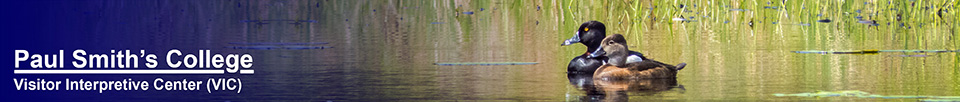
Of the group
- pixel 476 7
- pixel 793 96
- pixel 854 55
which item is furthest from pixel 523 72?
pixel 476 7

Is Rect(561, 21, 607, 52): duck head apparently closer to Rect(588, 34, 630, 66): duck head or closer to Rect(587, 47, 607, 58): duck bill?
Rect(587, 47, 607, 58): duck bill

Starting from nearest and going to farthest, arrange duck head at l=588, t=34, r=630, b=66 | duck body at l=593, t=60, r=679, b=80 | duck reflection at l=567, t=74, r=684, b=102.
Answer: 1. duck reflection at l=567, t=74, r=684, b=102
2. duck body at l=593, t=60, r=679, b=80
3. duck head at l=588, t=34, r=630, b=66

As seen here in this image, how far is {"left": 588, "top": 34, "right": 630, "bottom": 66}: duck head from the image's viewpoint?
8375mm

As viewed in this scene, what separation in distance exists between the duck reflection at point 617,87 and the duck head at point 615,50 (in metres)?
0.15

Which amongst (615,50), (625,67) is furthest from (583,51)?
(625,67)

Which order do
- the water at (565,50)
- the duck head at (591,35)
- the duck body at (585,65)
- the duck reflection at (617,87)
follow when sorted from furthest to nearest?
the duck head at (591,35)
the duck body at (585,65)
the water at (565,50)
the duck reflection at (617,87)

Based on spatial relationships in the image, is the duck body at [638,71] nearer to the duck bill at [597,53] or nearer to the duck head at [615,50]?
the duck head at [615,50]

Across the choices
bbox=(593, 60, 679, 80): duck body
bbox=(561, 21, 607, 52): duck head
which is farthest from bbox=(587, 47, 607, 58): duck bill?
bbox=(561, 21, 607, 52): duck head

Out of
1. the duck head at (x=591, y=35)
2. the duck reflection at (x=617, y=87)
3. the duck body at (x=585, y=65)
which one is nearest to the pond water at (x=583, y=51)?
the duck reflection at (x=617, y=87)

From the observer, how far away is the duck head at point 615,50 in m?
8.38

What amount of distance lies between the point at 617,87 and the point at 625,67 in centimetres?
49

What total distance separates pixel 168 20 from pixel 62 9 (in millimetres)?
3380

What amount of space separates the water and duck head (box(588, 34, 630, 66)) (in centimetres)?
23

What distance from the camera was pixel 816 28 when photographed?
47.3 ft
